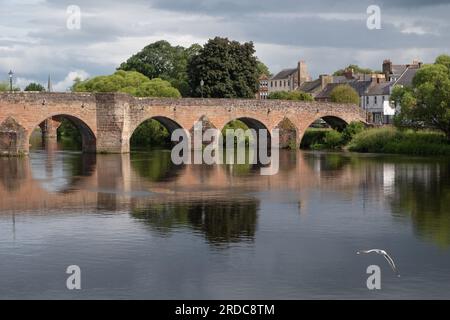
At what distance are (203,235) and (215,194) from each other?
922cm

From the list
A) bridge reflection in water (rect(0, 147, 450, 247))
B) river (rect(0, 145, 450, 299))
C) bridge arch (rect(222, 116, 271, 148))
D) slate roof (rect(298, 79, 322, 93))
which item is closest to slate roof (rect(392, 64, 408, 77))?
slate roof (rect(298, 79, 322, 93))

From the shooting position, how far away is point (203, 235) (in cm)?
1994

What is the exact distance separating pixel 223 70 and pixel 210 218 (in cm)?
5329

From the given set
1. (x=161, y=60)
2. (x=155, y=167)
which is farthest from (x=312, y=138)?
(x=161, y=60)

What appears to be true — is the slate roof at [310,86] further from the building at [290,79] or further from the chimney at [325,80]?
the building at [290,79]

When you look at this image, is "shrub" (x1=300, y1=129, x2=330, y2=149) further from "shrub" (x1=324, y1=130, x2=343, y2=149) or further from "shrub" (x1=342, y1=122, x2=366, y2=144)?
"shrub" (x1=342, y1=122, x2=366, y2=144)

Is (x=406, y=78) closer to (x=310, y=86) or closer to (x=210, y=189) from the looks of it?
(x=310, y=86)

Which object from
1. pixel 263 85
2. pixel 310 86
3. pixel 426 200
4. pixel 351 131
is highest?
pixel 263 85

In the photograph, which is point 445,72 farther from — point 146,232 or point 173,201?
point 146,232

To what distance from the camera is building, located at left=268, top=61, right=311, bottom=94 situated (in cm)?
11912

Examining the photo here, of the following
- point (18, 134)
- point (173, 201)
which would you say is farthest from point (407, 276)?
point (18, 134)

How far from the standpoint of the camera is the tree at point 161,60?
101 metres

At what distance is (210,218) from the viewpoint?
2281 centimetres

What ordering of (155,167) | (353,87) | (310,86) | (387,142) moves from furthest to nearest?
(310,86) → (353,87) → (387,142) → (155,167)
